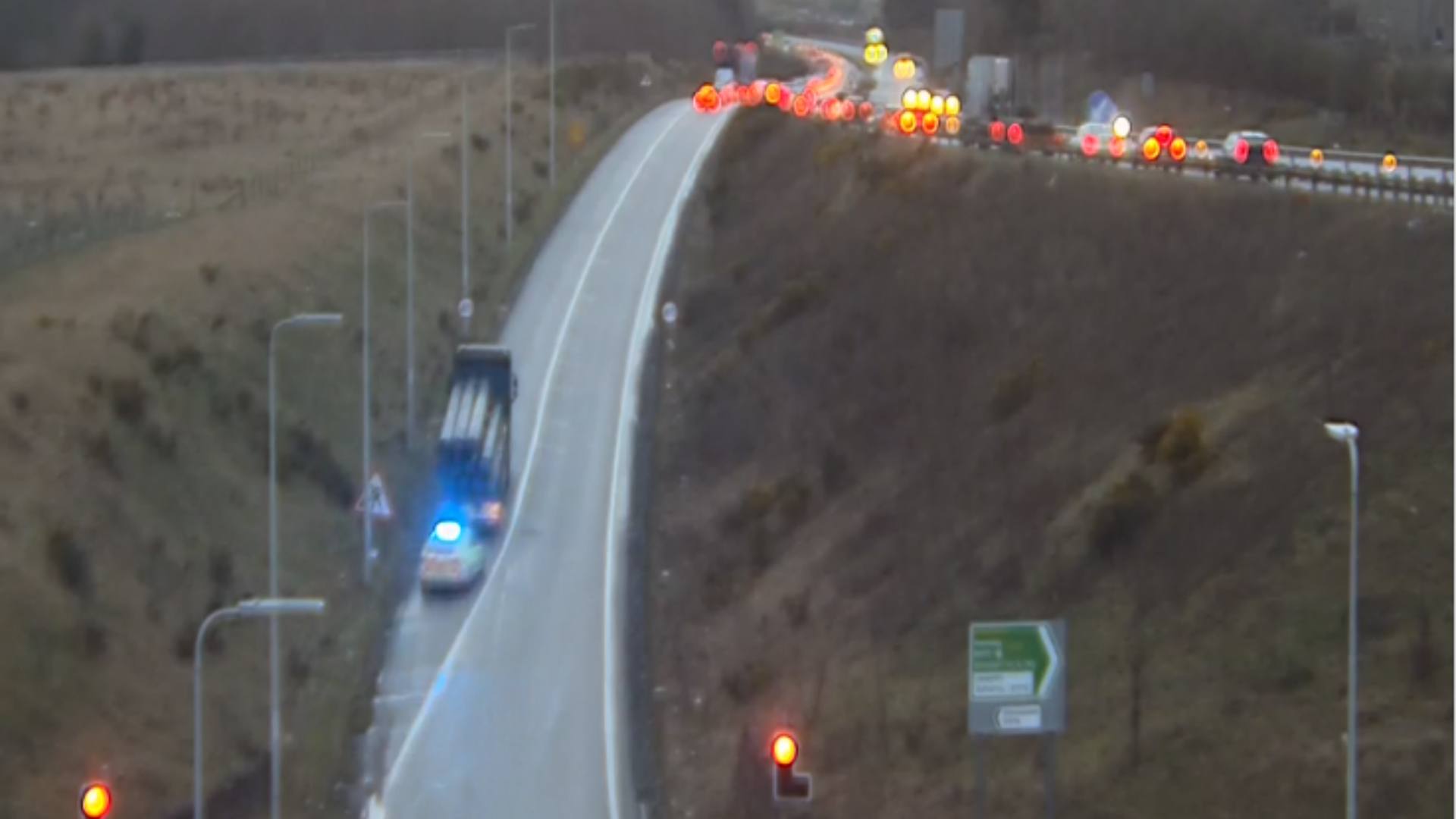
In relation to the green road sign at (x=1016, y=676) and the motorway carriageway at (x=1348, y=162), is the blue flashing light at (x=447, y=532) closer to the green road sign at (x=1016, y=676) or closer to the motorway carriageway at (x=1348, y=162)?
the green road sign at (x=1016, y=676)

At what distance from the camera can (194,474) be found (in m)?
36.9

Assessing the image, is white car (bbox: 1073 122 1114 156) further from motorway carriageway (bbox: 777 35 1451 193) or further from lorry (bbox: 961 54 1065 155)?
motorway carriageway (bbox: 777 35 1451 193)

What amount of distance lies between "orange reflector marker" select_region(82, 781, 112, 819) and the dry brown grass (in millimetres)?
7925

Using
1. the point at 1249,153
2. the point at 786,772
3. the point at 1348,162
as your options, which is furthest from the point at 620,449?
the point at 786,772

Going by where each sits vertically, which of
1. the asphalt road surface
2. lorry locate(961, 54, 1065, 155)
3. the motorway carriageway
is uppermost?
lorry locate(961, 54, 1065, 155)

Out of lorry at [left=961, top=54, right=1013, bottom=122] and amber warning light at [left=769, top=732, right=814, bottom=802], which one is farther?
lorry at [left=961, top=54, right=1013, bottom=122]

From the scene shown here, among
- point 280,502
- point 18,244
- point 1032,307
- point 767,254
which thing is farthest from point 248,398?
point 767,254

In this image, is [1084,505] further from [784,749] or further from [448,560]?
[784,749]

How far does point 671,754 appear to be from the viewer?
28.5 metres

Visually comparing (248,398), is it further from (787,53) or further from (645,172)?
(787,53)

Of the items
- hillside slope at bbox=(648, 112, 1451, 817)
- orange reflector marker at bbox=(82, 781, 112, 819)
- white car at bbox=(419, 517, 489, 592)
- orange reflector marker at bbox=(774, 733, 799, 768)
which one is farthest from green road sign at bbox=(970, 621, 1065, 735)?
white car at bbox=(419, 517, 489, 592)

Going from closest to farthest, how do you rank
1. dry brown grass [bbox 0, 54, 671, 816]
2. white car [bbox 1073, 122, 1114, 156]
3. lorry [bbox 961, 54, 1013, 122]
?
dry brown grass [bbox 0, 54, 671, 816] → white car [bbox 1073, 122, 1114, 156] → lorry [bbox 961, 54, 1013, 122]

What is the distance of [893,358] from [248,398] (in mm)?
12637

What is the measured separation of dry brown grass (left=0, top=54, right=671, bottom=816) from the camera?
27.5 metres
